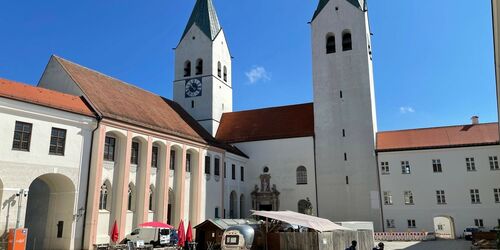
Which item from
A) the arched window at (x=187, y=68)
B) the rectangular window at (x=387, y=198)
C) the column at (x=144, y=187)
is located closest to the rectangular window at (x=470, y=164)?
the rectangular window at (x=387, y=198)

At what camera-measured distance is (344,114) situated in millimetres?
38594

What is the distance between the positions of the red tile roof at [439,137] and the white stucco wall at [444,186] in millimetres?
473

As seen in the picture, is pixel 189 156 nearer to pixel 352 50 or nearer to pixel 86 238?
pixel 86 238

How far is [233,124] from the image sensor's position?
43.9 meters

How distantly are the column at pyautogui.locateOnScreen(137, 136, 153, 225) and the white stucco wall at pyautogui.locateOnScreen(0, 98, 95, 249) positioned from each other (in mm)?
4383

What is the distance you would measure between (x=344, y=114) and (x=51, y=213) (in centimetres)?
2499

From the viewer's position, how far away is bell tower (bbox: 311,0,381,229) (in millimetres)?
36656

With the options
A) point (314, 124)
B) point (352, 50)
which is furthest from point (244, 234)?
point (352, 50)

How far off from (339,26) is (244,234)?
89.4 ft

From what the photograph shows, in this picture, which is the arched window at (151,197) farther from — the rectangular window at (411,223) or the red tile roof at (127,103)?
the rectangular window at (411,223)

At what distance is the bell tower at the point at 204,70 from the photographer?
142 ft

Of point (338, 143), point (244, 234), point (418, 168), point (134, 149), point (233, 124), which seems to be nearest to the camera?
point (244, 234)

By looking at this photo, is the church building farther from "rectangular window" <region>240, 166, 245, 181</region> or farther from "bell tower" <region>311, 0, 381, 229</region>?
"rectangular window" <region>240, 166, 245, 181</region>

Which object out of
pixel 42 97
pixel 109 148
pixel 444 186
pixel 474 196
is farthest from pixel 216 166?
pixel 474 196
